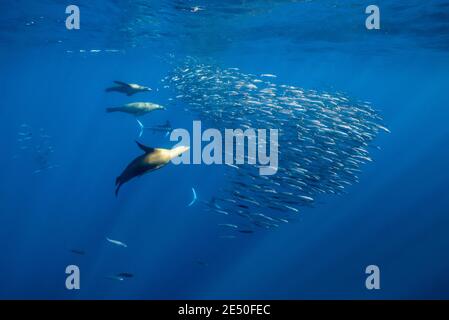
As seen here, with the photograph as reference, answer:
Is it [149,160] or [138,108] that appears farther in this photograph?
[138,108]

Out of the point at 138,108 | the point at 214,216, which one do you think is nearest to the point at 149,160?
the point at 138,108

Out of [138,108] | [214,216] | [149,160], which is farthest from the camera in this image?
[214,216]

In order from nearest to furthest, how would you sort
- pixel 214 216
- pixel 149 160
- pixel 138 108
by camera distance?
1. pixel 149 160
2. pixel 138 108
3. pixel 214 216

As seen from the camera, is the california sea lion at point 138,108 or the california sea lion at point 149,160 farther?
the california sea lion at point 138,108

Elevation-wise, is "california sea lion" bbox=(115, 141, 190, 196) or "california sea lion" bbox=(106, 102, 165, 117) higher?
"california sea lion" bbox=(106, 102, 165, 117)

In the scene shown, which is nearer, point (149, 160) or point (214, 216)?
point (149, 160)

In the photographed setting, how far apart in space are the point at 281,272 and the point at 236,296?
3.87 meters

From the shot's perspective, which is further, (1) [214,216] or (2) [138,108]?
(1) [214,216]

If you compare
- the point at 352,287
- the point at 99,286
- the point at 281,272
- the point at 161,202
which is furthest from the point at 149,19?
the point at 352,287

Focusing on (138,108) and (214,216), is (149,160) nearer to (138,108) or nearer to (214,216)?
(138,108)

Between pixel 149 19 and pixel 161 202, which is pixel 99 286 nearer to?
pixel 161 202

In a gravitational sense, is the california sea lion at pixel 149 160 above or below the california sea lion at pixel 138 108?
below

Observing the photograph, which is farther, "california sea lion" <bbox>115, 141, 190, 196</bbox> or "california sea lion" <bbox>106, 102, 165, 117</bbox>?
"california sea lion" <bbox>106, 102, 165, 117</bbox>

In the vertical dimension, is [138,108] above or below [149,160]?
above
